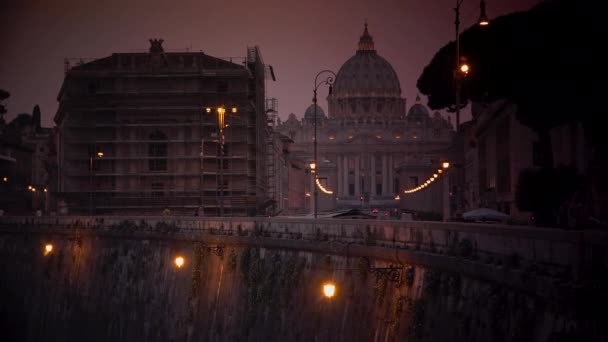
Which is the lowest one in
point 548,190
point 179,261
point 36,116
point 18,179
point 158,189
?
point 179,261

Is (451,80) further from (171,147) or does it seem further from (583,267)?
(583,267)

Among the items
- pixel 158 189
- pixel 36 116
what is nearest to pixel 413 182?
pixel 36 116

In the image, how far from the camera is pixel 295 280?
2681 cm

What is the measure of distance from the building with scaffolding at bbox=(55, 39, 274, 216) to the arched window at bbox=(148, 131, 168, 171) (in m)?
0.07

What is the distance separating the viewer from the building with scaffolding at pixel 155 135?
224 feet

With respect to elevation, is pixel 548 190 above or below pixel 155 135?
below

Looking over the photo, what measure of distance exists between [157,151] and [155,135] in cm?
112

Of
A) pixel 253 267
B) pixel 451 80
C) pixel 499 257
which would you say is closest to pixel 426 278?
pixel 499 257

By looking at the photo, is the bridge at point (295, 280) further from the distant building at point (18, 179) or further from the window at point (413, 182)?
the window at point (413, 182)

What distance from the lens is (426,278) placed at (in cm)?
1869

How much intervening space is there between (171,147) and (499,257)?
54.1 metres

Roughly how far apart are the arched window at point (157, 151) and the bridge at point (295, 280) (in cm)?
2007

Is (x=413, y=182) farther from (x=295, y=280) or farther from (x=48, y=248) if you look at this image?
(x=295, y=280)

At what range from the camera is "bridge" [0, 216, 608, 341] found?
1405cm
